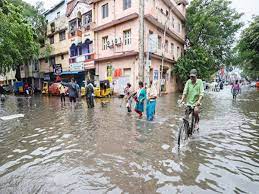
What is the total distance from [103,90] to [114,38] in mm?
5490

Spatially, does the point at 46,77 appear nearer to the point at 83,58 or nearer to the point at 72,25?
the point at 72,25

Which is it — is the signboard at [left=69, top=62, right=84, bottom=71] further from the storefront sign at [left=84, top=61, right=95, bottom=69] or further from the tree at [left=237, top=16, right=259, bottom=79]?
the tree at [left=237, top=16, right=259, bottom=79]

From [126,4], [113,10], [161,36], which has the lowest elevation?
[161,36]

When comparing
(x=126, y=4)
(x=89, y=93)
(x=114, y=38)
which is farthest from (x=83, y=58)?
(x=89, y=93)

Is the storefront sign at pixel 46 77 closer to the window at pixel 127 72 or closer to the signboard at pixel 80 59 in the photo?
the signboard at pixel 80 59

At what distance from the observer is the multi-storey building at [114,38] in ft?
68.5

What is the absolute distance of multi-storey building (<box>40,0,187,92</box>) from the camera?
20891 mm

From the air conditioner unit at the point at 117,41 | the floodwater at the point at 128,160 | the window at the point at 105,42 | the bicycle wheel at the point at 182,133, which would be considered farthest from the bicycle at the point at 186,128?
the window at the point at 105,42

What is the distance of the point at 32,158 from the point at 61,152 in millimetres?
652

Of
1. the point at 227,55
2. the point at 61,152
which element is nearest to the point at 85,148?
the point at 61,152

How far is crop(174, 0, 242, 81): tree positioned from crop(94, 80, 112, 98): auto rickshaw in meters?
9.35

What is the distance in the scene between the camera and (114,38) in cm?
2259

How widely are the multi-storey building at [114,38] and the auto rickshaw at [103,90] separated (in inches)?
62.0

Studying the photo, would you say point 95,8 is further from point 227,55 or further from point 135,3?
point 227,55
